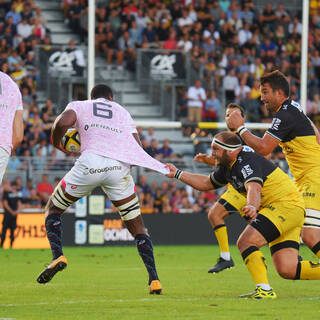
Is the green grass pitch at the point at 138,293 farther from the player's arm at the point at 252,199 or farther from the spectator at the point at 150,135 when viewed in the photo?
A: the spectator at the point at 150,135

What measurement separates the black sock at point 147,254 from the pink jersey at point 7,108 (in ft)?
6.11

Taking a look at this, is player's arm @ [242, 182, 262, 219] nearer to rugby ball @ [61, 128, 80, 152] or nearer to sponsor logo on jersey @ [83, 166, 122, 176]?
sponsor logo on jersey @ [83, 166, 122, 176]

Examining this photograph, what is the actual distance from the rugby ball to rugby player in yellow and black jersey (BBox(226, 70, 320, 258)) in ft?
5.46

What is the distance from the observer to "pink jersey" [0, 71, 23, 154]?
8.14 metres

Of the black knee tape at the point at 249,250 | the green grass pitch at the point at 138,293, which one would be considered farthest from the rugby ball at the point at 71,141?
the black knee tape at the point at 249,250

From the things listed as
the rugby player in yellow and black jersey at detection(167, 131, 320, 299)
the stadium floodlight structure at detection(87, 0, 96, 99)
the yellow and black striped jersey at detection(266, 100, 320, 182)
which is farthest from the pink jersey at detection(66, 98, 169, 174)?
the stadium floodlight structure at detection(87, 0, 96, 99)

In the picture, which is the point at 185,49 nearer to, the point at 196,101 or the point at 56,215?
the point at 196,101

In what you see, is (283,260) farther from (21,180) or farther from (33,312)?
(21,180)

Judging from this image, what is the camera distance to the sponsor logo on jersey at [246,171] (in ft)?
28.2

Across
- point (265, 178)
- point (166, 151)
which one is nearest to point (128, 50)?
point (166, 151)

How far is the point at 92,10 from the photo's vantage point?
61.1 feet

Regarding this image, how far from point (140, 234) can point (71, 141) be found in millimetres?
1272

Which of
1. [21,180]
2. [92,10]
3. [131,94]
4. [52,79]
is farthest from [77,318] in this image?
[131,94]

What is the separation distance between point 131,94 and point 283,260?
54.2 ft
